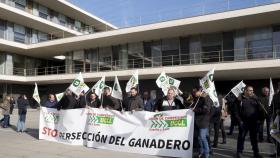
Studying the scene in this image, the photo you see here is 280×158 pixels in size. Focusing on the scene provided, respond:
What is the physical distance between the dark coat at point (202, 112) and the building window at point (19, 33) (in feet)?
96.0

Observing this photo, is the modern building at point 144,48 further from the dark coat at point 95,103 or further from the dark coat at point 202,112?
the dark coat at point 202,112

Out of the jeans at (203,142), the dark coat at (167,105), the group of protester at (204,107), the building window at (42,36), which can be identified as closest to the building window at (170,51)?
the group of protester at (204,107)

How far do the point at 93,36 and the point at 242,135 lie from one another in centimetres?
2197

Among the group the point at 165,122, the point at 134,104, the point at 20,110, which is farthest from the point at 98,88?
the point at 20,110

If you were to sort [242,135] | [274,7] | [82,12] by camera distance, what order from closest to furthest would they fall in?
[242,135] → [274,7] → [82,12]

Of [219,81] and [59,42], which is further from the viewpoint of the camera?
[59,42]

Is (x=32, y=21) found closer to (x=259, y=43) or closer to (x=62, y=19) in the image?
(x=62, y=19)

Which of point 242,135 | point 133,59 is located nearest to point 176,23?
point 133,59

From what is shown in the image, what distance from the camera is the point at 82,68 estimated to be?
3222 centimetres

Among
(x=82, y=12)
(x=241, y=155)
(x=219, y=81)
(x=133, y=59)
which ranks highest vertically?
(x=82, y=12)

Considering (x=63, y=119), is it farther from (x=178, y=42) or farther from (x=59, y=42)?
(x=59, y=42)

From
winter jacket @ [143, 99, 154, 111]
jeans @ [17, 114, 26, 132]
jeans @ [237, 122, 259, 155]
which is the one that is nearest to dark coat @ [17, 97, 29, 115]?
jeans @ [17, 114, 26, 132]

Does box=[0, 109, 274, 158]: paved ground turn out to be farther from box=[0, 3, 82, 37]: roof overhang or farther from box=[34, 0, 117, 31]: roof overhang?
box=[34, 0, 117, 31]: roof overhang

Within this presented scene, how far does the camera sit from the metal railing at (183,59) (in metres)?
22.9
